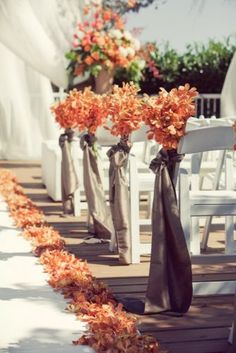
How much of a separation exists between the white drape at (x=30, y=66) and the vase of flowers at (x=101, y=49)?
239 millimetres

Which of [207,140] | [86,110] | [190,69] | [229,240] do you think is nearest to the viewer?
[207,140]

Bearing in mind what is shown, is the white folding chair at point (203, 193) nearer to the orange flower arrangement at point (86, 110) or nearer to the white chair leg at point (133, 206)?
the white chair leg at point (133, 206)

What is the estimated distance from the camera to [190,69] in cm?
1292

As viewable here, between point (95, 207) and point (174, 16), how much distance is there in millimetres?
7909

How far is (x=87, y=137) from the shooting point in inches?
241

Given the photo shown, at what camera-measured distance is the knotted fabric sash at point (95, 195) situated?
5988 millimetres

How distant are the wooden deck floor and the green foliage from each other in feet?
19.8

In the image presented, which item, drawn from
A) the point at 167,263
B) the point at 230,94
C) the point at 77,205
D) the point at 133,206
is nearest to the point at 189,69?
the point at 230,94

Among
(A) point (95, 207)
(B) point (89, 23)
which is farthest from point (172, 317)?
(B) point (89, 23)

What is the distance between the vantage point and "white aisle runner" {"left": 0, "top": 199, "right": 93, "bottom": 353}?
11.6 feet

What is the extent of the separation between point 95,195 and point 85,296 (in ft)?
6.01

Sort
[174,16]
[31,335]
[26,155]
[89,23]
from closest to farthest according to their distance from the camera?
[31,335] < [89,23] < [26,155] < [174,16]

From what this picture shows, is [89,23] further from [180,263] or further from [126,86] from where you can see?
[180,263]

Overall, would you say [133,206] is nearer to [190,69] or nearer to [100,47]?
[100,47]
